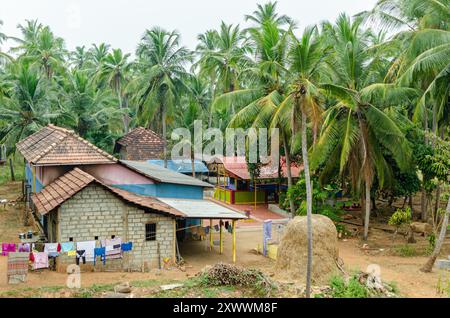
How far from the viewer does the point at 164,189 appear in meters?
19.2

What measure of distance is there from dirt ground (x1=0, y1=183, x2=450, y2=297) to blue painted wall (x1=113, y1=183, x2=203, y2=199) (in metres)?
2.30

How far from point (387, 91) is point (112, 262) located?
1244 cm

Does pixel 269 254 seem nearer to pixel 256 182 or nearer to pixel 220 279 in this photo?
pixel 220 279

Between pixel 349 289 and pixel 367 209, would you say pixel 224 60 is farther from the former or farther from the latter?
pixel 349 289

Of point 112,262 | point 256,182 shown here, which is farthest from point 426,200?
point 112,262

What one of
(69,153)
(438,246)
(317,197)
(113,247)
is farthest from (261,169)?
(113,247)

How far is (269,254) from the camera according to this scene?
1877 centimetres

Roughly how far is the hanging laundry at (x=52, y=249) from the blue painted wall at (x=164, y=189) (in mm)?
4172

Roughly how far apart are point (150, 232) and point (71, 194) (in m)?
3.05

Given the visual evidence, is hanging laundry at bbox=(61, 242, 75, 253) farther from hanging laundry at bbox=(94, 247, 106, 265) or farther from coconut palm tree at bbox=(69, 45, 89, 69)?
coconut palm tree at bbox=(69, 45, 89, 69)

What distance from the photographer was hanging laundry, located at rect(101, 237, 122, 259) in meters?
15.6

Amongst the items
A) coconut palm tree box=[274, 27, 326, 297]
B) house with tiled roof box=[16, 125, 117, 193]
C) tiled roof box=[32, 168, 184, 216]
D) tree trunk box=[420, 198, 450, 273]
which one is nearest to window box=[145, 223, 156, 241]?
tiled roof box=[32, 168, 184, 216]

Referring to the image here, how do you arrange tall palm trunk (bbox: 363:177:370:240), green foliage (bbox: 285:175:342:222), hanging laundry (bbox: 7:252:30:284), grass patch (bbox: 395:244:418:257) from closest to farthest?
hanging laundry (bbox: 7:252:30:284) → grass patch (bbox: 395:244:418:257) → tall palm trunk (bbox: 363:177:370:240) → green foliage (bbox: 285:175:342:222)

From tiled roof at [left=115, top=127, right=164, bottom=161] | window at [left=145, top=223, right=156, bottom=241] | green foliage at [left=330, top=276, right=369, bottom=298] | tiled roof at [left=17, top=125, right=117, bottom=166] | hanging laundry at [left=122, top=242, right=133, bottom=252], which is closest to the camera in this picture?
green foliage at [left=330, top=276, right=369, bottom=298]
